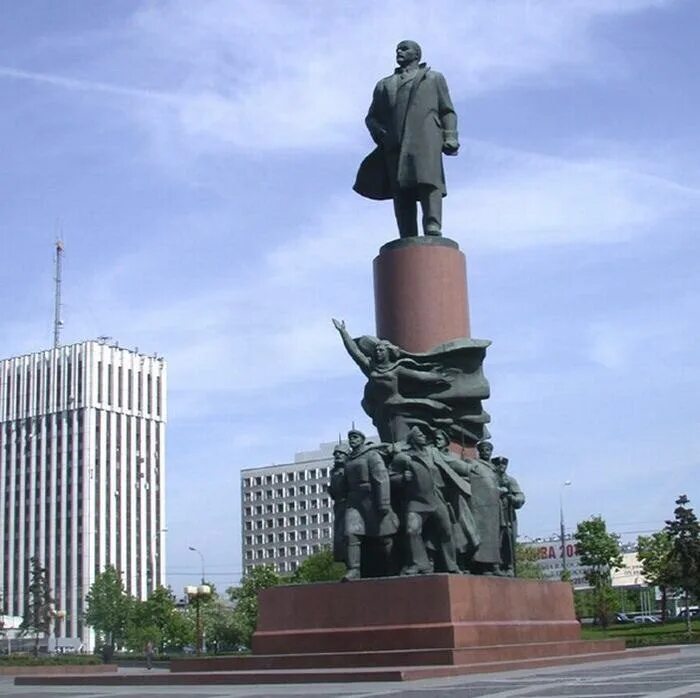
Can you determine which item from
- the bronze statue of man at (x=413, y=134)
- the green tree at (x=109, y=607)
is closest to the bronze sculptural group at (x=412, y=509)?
the bronze statue of man at (x=413, y=134)

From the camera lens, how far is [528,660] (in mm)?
15891

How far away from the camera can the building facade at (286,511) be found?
11662 cm

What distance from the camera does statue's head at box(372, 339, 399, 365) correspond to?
18344 millimetres

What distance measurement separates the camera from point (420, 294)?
19.1 meters

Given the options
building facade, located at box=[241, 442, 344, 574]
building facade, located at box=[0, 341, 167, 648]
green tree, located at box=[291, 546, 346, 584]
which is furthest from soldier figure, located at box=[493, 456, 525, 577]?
building facade, located at box=[241, 442, 344, 574]

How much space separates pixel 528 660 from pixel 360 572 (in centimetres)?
276

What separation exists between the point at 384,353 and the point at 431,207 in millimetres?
3178

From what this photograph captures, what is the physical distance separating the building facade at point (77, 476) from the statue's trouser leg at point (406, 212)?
77.7 metres

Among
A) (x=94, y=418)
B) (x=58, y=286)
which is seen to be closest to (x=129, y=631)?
(x=94, y=418)

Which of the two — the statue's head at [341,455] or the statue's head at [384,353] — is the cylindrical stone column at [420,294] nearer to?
the statue's head at [384,353]

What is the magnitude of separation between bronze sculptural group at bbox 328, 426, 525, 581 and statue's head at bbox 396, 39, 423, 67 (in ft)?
22.0

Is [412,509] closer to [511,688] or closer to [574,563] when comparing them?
[511,688]

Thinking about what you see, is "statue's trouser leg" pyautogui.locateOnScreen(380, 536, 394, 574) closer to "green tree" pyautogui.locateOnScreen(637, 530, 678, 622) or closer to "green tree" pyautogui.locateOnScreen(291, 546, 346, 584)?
"green tree" pyautogui.locateOnScreen(291, 546, 346, 584)

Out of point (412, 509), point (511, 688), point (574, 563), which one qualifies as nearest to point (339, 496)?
point (412, 509)
